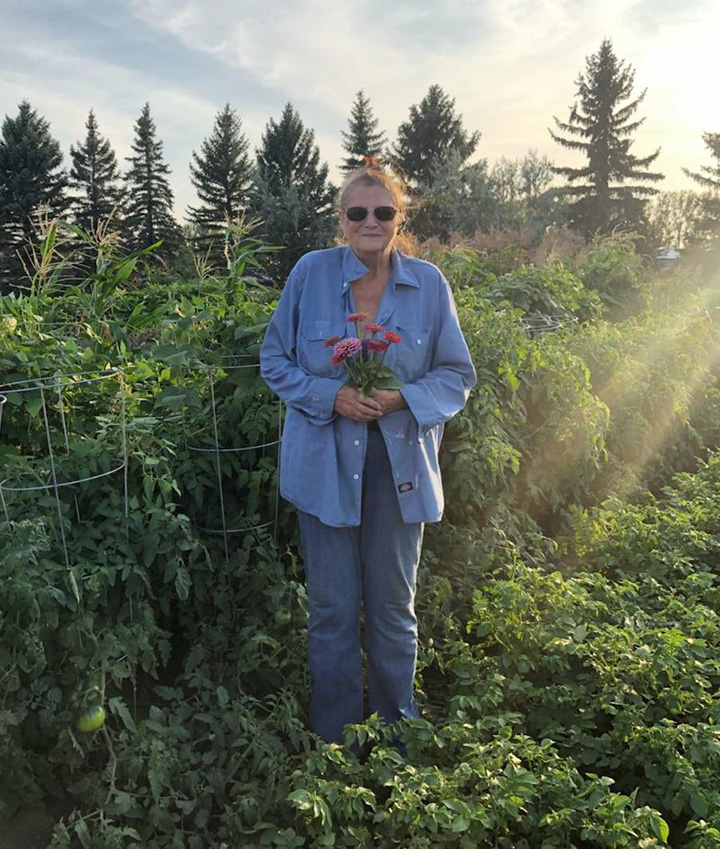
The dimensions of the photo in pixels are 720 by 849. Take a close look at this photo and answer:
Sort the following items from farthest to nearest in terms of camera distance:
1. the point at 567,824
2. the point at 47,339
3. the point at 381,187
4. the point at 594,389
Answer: the point at 594,389 < the point at 47,339 < the point at 381,187 < the point at 567,824

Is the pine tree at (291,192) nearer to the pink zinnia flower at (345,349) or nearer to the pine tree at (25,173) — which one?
the pine tree at (25,173)

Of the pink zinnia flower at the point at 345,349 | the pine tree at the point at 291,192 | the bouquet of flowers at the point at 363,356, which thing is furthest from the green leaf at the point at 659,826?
the pine tree at the point at 291,192

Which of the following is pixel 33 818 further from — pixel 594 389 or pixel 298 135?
pixel 298 135

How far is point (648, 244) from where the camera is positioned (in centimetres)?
3241

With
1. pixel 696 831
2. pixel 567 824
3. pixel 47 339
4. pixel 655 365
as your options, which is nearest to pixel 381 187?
pixel 47 339

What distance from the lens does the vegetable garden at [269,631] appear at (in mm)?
1945

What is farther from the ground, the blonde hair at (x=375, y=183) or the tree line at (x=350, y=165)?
the tree line at (x=350, y=165)

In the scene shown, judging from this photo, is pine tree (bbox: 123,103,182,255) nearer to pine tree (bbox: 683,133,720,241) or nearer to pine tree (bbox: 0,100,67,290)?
pine tree (bbox: 0,100,67,290)

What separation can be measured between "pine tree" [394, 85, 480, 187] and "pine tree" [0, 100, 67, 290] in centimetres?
1504

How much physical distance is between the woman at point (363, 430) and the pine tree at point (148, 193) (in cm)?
3478

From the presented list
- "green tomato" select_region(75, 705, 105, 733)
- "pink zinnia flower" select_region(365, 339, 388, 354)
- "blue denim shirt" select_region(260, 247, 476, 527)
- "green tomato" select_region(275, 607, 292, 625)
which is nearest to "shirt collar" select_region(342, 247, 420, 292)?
"blue denim shirt" select_region(260, 247, 476, 527)

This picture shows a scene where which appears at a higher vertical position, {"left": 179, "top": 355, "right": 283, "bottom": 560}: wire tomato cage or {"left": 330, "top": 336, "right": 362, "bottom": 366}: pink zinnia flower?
{"left": 330, "top": 336, "right": 362, "bottom": 366}: pink zinnia flower

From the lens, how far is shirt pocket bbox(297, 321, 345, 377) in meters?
2.22

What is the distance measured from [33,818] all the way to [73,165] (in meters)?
37.2
